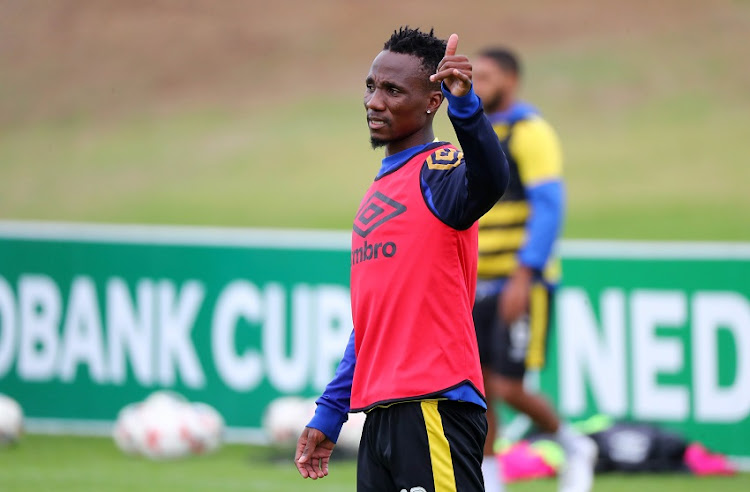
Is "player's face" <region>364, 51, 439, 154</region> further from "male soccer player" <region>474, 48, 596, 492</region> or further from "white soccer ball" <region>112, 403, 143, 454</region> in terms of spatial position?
"white soccer ball" <region>112, 403, 143, 454</region>

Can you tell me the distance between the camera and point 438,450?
3428 mm

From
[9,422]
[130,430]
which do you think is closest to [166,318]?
[130,430]

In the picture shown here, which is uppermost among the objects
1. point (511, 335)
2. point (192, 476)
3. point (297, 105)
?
point (297, 105)

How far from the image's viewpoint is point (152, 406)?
8234 mm

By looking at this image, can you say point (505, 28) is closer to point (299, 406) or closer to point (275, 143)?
point (275, 143)

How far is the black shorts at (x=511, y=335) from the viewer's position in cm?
645

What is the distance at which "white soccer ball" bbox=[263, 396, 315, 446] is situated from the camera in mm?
8078

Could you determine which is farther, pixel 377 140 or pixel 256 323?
pixel 256 323

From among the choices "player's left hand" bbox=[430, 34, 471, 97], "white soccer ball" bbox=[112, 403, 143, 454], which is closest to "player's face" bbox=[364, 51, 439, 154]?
"player's left hand" bbox=[430, 34, 471, 97]

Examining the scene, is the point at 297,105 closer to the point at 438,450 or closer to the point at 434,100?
the point at 434,100

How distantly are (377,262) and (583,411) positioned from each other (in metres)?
4.92

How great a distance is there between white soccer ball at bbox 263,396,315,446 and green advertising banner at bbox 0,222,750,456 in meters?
0.42

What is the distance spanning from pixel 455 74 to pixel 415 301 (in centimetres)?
67

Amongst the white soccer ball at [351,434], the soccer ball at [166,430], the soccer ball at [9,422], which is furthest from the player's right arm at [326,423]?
the soccer ball at [9,422]
